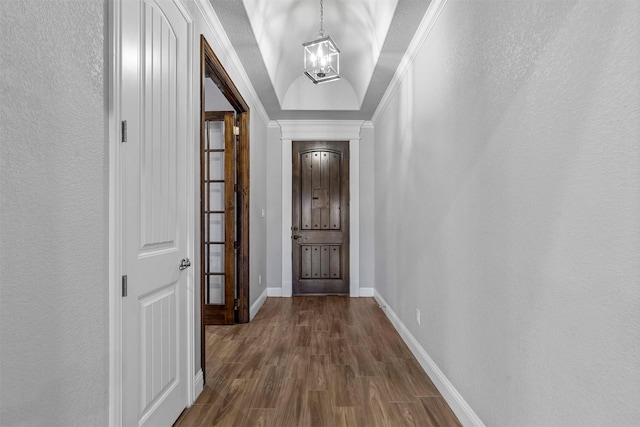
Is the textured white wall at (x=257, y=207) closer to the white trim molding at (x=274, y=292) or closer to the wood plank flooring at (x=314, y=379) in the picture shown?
the white trim molding at (x=274, y=292)

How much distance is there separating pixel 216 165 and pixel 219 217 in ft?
1.79

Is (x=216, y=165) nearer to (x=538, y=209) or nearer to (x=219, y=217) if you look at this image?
(x=219, y=217)

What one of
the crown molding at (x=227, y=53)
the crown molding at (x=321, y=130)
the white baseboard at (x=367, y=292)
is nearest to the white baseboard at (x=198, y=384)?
the crown molding at (x=227, y=53)

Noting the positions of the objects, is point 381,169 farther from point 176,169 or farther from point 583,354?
point 583,354

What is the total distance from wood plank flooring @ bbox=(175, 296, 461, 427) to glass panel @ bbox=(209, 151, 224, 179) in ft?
5.10

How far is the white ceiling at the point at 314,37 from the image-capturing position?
262 centimetres

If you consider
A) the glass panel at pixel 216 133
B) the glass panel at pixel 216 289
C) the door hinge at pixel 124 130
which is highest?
the glass panel at pixel 216 133

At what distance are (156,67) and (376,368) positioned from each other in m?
2.38

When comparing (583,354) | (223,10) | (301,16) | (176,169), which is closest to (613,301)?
(583,354)

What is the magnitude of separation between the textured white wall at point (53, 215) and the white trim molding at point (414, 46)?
6.29 feet

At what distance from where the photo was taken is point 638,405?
93cm

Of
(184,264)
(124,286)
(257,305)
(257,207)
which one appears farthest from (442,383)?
(257,207)

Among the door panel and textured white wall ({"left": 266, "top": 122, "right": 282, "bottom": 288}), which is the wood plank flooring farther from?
textured white wall ({"left": 266, "top": 122, "right": 282, "bottom": 288})

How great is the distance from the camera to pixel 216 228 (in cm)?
386
